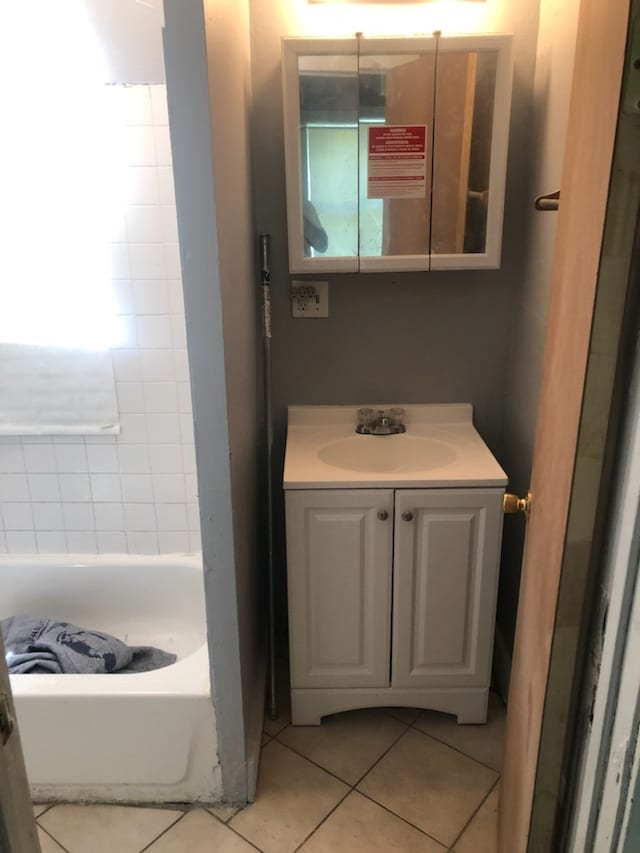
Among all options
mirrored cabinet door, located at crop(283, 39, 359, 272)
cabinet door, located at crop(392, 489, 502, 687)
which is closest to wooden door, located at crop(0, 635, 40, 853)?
cabinet door, located at crop(392, 489, 502, 687)

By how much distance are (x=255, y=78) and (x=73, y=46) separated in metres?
0.51

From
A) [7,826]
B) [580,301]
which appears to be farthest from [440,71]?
[7,826]

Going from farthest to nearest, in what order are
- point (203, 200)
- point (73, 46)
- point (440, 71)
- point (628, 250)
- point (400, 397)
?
point (400, 397)
point (73, 46)
point (440, 71)
point (203, 200)
point (628, 250)

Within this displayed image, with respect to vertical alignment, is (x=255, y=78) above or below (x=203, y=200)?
above

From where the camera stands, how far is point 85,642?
6.58ft

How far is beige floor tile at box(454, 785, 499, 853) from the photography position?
161 centimetres

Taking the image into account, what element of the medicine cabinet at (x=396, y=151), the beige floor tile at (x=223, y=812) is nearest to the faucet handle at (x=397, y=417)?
the medicine cabinet at (x=396, y=151)

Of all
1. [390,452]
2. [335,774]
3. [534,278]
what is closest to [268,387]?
[390,452]

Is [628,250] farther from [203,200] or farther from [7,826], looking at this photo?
[7,826]

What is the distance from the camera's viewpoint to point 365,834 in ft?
5.43

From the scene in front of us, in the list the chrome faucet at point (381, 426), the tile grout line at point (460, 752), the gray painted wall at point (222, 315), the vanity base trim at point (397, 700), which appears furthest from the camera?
the chrome faucet at point (381, 426)

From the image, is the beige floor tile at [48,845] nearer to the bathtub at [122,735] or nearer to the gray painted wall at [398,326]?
the bathtub at [122,735]

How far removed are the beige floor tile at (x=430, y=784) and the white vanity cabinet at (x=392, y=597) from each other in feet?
0.41

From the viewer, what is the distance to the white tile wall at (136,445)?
78.7 inches
